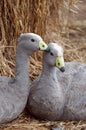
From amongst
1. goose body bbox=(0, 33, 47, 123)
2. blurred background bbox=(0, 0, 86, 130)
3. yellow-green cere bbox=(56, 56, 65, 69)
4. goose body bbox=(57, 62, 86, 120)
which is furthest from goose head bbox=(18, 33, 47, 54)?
blurred background bbox=(0, 0, 86, 130)

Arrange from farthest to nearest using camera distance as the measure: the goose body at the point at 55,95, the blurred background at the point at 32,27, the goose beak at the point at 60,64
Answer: the blurred background at the point at 32,27 < the goose body at the point at 55,95 < the goose beak at the point at 60,64

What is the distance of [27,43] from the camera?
3.28 meters

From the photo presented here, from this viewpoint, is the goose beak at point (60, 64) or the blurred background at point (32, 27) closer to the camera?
the goose beak at point (60, 64)

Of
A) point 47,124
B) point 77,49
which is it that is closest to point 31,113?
point 47,124

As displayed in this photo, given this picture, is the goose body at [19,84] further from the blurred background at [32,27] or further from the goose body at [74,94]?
the goose body at [74,94]

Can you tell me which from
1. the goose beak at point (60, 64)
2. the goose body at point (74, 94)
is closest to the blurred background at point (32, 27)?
the goose body at point (74, 94)

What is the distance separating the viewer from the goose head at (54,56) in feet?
10.4

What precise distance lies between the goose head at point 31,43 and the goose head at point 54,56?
0.16 ft

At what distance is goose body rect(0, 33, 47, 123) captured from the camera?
127 inches

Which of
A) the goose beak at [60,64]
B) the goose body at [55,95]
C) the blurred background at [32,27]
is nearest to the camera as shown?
the goose beak at [60,64]

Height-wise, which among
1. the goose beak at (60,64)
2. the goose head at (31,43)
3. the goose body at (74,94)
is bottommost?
the goose body at (74,94)

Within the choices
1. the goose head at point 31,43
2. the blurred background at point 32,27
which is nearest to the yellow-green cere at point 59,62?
the goose head at point 31,43

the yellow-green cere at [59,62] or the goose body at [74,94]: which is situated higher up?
the yellow-green cere at [59,62]

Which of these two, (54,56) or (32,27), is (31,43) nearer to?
(54,56)
